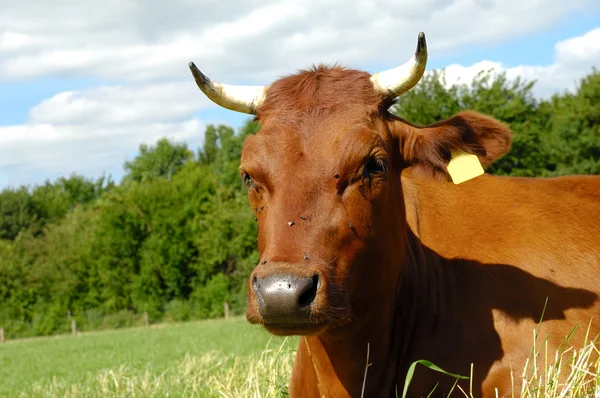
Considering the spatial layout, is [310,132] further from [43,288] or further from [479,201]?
[43,288]

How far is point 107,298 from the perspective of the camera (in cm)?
6253

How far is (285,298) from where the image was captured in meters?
3.52

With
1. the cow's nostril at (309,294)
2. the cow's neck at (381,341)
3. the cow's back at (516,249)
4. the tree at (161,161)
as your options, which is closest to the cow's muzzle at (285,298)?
the cow's nostril at (309,294)

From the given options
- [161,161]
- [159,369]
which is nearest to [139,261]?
[161,161]

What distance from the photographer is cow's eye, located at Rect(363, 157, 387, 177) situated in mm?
4242

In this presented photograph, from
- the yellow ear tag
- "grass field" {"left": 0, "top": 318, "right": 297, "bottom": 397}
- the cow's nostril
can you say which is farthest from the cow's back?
"grass field" {"left": 0, "top": 318, "right": 297, "bottom": 397}

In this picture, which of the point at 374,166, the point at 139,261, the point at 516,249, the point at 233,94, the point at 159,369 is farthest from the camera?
the point at 139,261

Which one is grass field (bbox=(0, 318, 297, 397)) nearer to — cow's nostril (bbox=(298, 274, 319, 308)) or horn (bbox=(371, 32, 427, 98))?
cow's nostril (bbox=(298, 274, 319, 308))

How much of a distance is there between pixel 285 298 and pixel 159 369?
14.5m

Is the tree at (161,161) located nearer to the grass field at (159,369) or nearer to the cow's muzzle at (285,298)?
the grass field at (159,369)

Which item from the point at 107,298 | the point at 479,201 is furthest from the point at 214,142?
the point at 479,201

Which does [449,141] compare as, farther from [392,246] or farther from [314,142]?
[314,142]

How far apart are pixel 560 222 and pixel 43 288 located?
209 ft

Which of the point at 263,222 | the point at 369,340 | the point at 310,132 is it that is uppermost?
the point at 310,132
